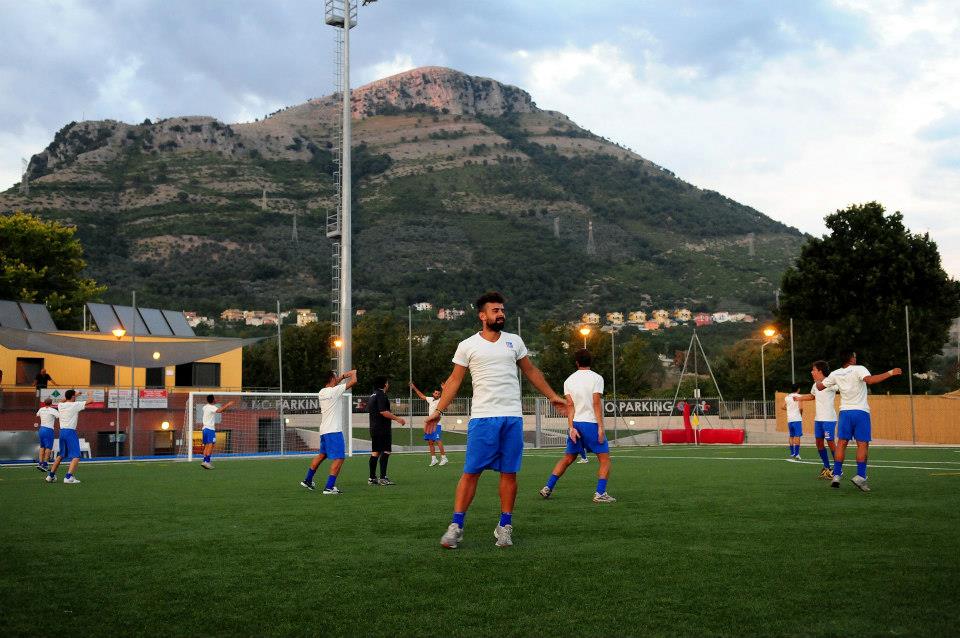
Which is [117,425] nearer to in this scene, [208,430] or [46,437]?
[208,430]

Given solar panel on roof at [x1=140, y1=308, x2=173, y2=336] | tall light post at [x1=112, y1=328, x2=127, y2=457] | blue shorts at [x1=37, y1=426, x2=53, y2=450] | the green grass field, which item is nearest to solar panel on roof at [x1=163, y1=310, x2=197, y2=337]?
solar panel on roof at [x1=140, y1=308, x2=173, y2=336]

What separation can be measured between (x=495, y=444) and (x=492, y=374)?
55 centimetres

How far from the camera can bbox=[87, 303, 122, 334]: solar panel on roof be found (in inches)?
1531

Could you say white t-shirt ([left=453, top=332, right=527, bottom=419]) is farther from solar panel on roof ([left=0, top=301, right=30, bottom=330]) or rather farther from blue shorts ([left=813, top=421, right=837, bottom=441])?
solar panel on roof ([left=0, top=301, right=30, bottom=330])

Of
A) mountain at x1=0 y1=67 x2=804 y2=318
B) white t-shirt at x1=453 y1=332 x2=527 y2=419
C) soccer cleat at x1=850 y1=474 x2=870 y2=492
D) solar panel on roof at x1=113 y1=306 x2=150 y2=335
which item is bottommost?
soccer cleat at x1=850 y1=474 x2=870 y2=492

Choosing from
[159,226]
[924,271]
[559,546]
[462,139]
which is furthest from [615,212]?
[559,546]

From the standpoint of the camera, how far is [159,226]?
114m

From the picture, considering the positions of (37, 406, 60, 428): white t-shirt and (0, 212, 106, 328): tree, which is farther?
(0, 212, 106, 328): tree

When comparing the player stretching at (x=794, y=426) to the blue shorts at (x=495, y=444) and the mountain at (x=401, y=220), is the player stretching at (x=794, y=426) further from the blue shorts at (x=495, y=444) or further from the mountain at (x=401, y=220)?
the mountain at (x=401, y=220)

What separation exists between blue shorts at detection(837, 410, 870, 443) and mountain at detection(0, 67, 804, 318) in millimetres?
87036

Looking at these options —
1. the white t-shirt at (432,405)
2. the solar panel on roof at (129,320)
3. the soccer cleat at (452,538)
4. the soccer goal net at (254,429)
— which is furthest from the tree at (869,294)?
the soccer cleat at (452,538)

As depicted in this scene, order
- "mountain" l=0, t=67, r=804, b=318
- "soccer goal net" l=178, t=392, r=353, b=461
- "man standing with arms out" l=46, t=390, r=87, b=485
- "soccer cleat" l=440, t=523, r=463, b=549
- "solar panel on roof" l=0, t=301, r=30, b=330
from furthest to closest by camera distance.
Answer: "mountain" l=0, t=67, r=804, b=318, "solar panel on roof" l=0, t=301, r=30, b=330, "soccer goal net" l=178, t=392, r=353, b=461, "man standing with arms out" l=46, t=390, r=87, b=485, "soccer cleat" l=440, t=523, r=463, b=549

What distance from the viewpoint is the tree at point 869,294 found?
144 ft

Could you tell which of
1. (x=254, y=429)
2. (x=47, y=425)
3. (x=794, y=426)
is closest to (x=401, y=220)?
(x=254, y=429)
